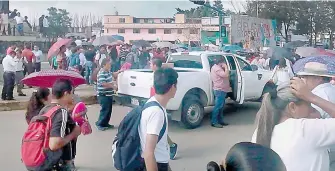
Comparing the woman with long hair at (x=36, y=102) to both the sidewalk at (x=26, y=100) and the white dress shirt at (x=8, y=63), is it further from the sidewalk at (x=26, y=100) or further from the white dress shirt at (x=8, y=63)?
the white dress shirt at (x=8, y=63)

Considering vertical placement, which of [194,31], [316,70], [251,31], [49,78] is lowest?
[49,78]

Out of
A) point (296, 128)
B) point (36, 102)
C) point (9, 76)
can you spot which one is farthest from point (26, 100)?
point (296, 128)

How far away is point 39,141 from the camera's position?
148 inches

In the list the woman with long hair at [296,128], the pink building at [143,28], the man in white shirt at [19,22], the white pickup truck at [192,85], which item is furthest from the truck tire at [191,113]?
the pink building at [143,28]

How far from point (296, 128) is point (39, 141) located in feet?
7.29

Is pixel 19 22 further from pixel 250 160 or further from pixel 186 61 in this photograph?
pixel 250 160

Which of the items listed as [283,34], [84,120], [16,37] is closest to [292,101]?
[84,120]

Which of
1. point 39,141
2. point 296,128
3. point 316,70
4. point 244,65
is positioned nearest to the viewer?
point 296,128

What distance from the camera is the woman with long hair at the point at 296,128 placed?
2.36 meters

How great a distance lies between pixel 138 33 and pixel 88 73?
71996mm

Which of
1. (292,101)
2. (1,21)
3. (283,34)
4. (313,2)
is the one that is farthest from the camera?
(283,34)

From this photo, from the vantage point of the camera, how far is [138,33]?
287ft

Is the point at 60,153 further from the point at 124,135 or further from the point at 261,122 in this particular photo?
the point at 261,122

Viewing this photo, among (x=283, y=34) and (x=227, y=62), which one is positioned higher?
(x=283, y=34)
